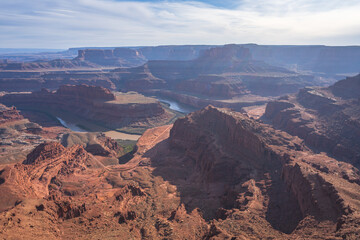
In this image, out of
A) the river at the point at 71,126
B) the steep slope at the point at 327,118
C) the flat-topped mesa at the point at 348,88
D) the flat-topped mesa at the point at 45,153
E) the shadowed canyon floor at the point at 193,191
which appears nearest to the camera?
the shadowed canyon floor at the point at 193,191

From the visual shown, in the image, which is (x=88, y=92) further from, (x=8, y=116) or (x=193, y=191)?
(x=193, y=191)

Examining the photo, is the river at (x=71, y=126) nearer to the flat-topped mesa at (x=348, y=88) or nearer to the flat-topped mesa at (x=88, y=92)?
the flat-topped mesa at (x=88, y=92)

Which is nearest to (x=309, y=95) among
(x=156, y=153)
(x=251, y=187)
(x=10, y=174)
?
(x=156, y=153)

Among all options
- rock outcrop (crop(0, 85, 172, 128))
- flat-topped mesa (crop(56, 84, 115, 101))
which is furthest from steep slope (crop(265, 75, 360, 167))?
flat-topped mesa (crop(56, 84, 115, 101))

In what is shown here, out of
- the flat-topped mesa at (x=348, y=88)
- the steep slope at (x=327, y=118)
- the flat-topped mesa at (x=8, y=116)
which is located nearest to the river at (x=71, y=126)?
the flat-topped mesa at (x=8, y=116)

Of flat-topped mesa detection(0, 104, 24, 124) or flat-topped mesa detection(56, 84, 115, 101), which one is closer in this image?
flat-topped mesa detection(0, 104, 24, 124)

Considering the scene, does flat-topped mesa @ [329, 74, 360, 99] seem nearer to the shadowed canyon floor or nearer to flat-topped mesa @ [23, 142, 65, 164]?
the shadowed canyon floor

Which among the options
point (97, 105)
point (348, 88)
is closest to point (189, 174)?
point (97, 105)

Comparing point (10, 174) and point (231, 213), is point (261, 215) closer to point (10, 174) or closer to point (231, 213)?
point (231, 213)

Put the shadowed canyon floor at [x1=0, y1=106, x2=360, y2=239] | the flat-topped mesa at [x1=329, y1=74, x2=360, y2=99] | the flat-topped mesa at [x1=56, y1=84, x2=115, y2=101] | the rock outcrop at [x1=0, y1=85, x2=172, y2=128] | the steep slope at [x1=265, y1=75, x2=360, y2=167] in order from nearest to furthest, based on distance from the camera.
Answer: the shadowed canyon floor at [x1=0, y1=106, x2=360, y2=239], the steep slope at [x1=265, y1=75, x2=360, y2=167], the flat-topped mesa at [x1=329, y1=74, x2=360, y2=99], the rock outcrop at [x1=0, y1=85, x2=172, y2=128], the flat-topped mesa at [x1=56, y1=84, x2=115, y2=101]
